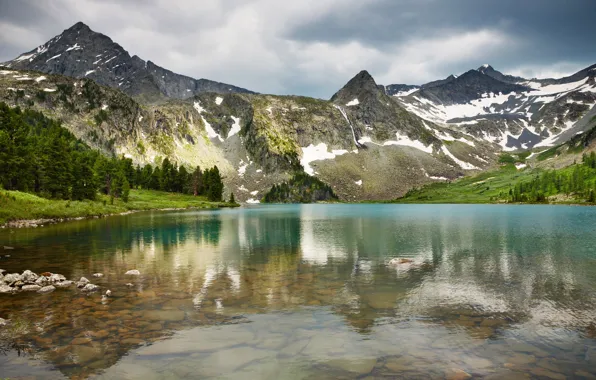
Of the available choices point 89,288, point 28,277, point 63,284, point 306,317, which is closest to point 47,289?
point 63,284

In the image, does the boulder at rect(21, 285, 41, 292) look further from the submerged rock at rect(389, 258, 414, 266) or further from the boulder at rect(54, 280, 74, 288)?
the submerged rock at rect(389, 258, 414, 266)

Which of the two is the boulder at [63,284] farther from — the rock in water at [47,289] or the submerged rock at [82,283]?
the submerged rock at [82,283]

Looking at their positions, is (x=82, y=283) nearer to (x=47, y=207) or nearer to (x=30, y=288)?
(x=30, y=288)

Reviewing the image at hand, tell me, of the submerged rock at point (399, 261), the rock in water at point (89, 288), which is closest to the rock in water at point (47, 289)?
the rock in water at point (89, 288)

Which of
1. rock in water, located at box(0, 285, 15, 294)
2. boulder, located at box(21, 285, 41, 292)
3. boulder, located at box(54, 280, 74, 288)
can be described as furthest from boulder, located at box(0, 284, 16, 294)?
boulder, located at box(54, 280, 74, 288)

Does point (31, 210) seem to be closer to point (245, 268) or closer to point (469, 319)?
point (245, 268)

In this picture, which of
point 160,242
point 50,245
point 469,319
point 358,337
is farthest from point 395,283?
point 50,245

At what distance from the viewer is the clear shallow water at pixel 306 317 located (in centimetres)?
1522

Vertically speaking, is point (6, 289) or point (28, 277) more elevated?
point (28, 277)

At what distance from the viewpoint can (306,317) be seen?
21547 millimetres

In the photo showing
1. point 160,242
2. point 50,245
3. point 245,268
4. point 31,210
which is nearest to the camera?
point 245,268

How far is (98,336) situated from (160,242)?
3751 cm

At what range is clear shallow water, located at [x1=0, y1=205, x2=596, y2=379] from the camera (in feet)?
49.9

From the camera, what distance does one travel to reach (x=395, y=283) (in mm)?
29797
